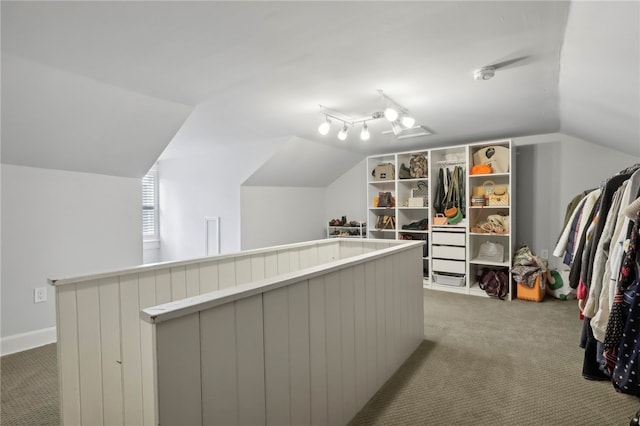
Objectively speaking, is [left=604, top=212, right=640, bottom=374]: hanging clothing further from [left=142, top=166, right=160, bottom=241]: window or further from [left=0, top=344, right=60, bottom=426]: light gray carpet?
[left=142, top=166, right=160, bottom=241]: window

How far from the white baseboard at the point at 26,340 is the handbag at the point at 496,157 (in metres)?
4.79

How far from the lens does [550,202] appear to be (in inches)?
165

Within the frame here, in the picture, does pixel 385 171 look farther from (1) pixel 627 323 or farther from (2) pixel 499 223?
(1) pixel 627 323

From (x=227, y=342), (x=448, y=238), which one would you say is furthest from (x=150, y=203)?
(x=227, y=342)

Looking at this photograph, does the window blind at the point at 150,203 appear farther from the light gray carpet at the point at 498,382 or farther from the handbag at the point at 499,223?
the handbag at the point at 499,223

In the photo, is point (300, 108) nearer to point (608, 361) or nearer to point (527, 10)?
point (527, 10)

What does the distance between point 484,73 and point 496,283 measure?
2.64 meters

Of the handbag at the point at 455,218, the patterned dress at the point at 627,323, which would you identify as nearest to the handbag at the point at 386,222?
the handbag at the point at 455,218

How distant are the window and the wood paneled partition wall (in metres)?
3.96

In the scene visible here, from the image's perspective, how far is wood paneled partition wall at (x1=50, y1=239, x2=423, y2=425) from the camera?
3.40 ft

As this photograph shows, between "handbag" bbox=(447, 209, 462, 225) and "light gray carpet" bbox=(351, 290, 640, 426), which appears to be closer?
"light gray carpet" bbox=(351, 290, 640, 426)

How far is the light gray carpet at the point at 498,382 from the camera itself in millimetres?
1771

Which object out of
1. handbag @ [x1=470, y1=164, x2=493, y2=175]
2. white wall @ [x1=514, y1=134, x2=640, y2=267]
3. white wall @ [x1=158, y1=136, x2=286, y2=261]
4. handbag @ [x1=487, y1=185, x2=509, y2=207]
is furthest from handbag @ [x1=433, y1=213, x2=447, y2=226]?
white wall @ [x1=158, y1=136, x2=286, y2=261]

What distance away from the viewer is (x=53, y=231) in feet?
9.66
